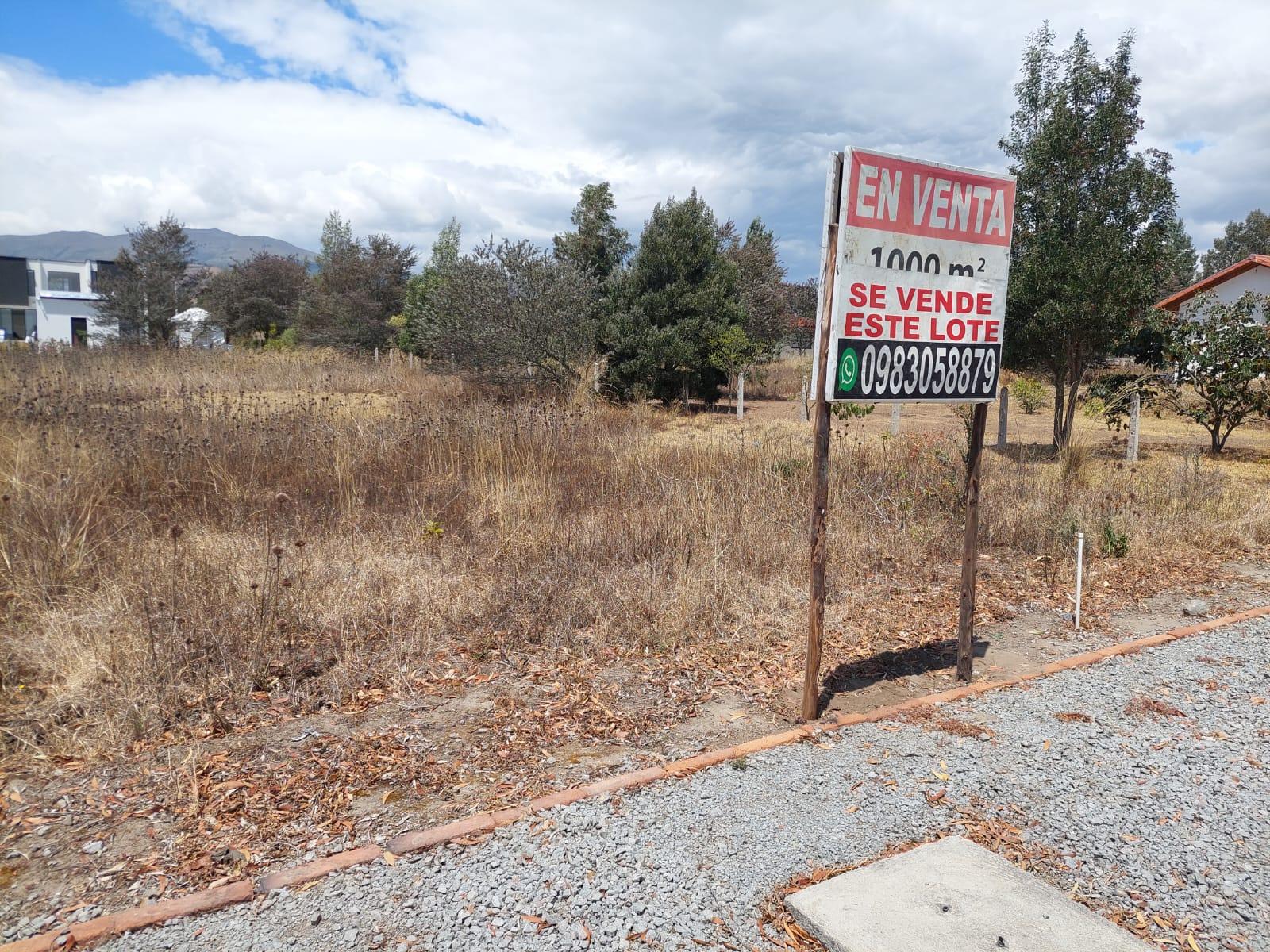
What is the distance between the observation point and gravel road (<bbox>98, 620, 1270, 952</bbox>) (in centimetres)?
280

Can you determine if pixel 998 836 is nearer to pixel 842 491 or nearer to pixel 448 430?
pixel 842 491

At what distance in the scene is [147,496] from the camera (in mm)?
7320

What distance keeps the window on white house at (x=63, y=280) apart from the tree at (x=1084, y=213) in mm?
61917

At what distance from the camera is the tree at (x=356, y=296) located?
111ft

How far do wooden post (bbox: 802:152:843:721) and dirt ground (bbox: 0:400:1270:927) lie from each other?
30 cm

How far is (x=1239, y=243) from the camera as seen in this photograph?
74000 millimetres

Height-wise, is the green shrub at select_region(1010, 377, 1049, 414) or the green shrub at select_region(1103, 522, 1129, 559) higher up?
the green shrub at select_region(1010, 377, 1049, 414)

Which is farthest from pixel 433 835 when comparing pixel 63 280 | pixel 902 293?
pixel 63 280

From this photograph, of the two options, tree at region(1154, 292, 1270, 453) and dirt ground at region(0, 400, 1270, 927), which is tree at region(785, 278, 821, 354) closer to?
tree at region(1154, 292, 1270, 453)

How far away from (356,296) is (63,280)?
119ft

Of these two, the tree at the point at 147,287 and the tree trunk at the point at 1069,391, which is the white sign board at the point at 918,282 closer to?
the tree trunk at the point at 1069,391

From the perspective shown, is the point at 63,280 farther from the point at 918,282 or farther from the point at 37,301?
the point at 918,282

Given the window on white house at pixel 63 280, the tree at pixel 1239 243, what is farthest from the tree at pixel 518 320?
the tree at pixel 1239 243

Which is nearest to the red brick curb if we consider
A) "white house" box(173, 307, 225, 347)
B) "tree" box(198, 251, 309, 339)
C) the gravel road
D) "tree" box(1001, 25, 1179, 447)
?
the gravel road
